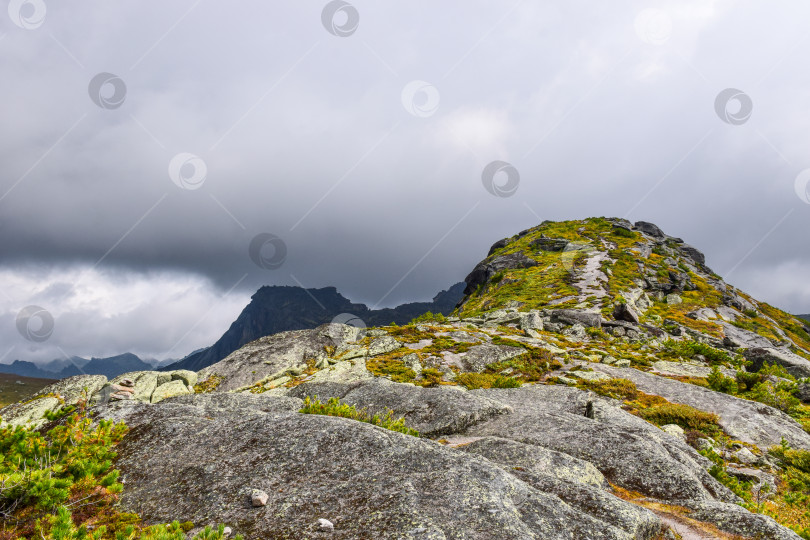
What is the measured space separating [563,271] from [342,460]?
91950 mm

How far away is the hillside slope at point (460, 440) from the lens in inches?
248

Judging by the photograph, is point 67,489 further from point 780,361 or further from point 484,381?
point 780,361

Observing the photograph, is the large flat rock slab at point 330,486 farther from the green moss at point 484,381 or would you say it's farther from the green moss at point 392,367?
the green moss at point 392,367

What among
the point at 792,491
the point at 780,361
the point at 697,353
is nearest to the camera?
the point at 792,491

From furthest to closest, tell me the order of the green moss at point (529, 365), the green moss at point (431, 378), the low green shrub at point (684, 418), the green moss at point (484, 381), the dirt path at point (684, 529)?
the green moss at point (529, 365), the green moss at point (431, 378), the green moss at point (484, 381), the low green shrub at point (684, 418), the dirt path at point (684, 529)

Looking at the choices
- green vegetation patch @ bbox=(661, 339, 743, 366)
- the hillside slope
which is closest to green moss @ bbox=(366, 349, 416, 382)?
the hillside slope

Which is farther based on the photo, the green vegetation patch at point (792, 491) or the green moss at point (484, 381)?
the green moss at point (484, 381)

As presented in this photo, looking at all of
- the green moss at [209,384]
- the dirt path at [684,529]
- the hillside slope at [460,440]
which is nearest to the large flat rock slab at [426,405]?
the hillside slope at [460,440]

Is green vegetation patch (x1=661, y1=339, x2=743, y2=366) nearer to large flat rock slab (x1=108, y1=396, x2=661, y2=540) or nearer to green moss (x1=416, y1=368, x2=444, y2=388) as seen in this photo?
green moss (x1=416, y1=368, x2=444, y2=388)

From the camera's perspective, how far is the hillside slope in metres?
6.30

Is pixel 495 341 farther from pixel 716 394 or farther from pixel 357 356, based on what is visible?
pixel 716 394

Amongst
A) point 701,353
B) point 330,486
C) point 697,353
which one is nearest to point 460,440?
point 330,486

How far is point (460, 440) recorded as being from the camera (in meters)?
13.5

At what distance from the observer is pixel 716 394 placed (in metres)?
22.6
